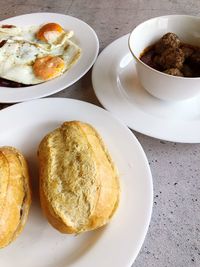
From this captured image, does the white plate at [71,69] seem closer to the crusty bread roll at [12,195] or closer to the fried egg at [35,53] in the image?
the fried egg at [35,53]

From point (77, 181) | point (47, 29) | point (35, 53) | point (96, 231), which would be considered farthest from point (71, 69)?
point (96, 231)

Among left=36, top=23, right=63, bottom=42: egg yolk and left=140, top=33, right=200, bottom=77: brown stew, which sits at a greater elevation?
left=140, top=33, right=200, bottom=77: brown stew

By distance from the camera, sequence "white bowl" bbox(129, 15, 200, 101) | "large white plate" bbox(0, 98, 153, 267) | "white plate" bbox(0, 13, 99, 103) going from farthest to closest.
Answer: "white plate" bbox(0, 13, 99, 103) < "white bowl" bbox(129, 15, 200, 101) < "large white plate" bbox(0, 98, 153, 267)

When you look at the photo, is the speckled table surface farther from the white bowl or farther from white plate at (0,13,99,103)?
the white bowl

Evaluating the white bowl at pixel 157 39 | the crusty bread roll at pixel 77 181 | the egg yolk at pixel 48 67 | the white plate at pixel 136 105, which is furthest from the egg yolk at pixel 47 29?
the crusty bread roll at pixel 77 181

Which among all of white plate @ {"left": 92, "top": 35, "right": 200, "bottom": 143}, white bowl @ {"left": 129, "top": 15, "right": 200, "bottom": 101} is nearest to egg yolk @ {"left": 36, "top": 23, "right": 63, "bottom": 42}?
white plate @ {"left": 92, "top": 35, "right": 200, "bottom": 143}

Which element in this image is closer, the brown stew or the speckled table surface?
the speckled table surface

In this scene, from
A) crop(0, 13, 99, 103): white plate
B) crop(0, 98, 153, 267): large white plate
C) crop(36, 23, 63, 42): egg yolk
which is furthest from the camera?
crop(36, 23, 63, 42): egg yolk

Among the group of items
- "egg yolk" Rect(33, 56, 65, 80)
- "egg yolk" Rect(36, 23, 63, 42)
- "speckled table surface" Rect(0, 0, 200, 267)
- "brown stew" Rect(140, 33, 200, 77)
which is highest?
"brown stew" Rect(140, 33, 200, 77)
